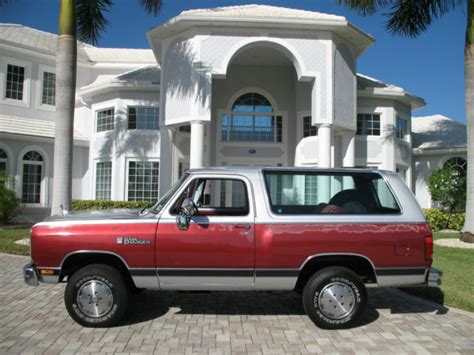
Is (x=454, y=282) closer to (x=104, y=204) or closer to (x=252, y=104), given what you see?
(x=252, y=104)

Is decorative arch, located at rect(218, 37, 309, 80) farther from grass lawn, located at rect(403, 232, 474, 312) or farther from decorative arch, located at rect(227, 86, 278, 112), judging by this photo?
grass lawn, located at rect(403, 232, 474, 312)

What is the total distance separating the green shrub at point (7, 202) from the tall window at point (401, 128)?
52.8ft

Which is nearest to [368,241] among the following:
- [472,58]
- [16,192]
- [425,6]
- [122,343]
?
[122,343]

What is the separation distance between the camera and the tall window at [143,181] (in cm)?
1902

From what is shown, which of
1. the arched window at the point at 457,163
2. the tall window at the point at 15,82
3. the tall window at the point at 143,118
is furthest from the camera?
the tall window at the point at 15,82

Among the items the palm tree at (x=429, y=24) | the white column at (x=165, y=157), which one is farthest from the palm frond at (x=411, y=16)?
the white column at (x=165, y=157)

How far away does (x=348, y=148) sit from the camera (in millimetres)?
17266

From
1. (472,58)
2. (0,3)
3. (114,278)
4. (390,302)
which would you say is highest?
(0,3)

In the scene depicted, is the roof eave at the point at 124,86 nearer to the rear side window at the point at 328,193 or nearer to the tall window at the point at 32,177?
the tall window at the point at 32,177

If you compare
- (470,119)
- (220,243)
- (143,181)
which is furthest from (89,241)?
(143,181)

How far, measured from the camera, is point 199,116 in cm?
1509

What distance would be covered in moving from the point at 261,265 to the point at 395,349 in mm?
1625

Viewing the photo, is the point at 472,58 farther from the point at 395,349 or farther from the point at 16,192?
the point at 16,192

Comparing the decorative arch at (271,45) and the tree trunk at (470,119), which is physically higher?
the decorative arch at (271,45)
